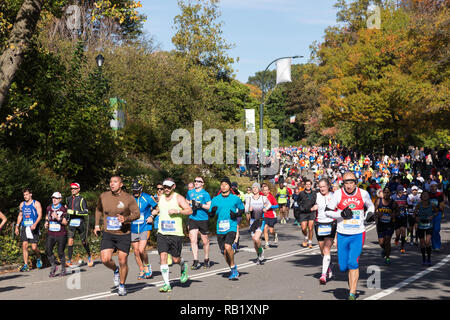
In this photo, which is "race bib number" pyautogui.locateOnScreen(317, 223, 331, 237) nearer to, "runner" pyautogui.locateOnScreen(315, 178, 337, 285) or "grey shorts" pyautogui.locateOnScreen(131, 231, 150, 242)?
"runner" pyautogui.locateOnScreen(315, 178, 337, 285)

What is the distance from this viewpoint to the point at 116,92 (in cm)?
3081

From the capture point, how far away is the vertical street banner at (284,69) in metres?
28.3

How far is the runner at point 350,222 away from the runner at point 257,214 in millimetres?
4163

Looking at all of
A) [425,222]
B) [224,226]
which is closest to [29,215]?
[224,226]

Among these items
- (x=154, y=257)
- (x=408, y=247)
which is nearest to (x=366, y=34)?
(x=408, y=247)

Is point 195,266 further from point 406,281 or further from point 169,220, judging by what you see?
point 406,281

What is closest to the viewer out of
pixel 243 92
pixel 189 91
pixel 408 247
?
pixel 408 247

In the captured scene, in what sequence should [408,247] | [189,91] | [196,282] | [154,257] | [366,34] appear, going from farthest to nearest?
[366,34], [189,91], [408,247], [154,257], [196,282]

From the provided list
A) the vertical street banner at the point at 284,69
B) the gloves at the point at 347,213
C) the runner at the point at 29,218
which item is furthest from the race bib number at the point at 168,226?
the vertical street banner at the point at 284,69

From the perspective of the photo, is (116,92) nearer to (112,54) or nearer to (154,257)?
(112,54)

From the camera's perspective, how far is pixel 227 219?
11.0 metres

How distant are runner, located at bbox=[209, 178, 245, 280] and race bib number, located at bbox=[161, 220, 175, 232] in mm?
1272

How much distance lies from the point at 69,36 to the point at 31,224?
37479mm

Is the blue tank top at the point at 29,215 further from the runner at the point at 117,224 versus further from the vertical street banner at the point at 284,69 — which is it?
the vertical street banner at the point at 284,69
